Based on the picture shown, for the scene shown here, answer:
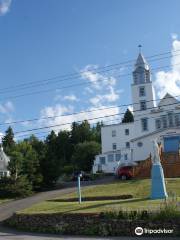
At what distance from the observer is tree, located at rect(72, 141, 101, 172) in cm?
8981

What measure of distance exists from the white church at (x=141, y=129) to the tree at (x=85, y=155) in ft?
29.4

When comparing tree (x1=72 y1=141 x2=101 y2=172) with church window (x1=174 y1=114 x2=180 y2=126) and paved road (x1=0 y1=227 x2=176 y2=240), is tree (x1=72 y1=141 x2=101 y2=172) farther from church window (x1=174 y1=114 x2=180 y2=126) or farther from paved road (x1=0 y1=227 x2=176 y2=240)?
paved road (x1=0 y1=227 x2=176 y2=240)

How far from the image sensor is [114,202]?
2983 cm

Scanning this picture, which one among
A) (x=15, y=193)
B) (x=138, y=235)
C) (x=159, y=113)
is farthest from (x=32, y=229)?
(x=159, y=113)

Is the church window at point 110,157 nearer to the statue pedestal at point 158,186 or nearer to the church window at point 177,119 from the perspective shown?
the church window at point 177,119

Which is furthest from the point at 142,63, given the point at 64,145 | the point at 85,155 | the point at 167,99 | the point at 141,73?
the point at 64,145

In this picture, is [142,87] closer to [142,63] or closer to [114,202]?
[142,63]

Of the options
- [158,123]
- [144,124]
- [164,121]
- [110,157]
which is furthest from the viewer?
[110,157]

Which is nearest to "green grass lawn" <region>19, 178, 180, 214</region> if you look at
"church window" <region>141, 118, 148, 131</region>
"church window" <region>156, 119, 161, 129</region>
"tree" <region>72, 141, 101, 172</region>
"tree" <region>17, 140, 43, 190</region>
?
"tree" <region>17, 140, 43, 190</region>

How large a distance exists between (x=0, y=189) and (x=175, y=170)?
56.4 feet

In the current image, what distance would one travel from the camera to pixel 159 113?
69.9m

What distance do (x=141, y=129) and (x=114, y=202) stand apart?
4173cm

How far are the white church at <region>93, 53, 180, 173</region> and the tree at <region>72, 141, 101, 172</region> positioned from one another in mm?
8965

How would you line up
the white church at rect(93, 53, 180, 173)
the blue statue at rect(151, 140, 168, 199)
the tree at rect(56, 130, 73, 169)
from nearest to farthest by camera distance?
1. the blue statue at rect(151, 140, 168, 199)
2. the white church at rect(93, 53, 180, 173)
3. the tree at rect(56, 130, 73, 169)
